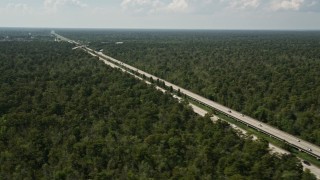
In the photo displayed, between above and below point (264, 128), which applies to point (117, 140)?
above

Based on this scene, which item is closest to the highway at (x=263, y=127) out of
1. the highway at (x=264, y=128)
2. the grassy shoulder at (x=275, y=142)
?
the highway at (x=264, y=128)

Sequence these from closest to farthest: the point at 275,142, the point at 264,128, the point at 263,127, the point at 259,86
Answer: the point at 275,142
the point at 264,128
the point at 263,127
the point at 259,86

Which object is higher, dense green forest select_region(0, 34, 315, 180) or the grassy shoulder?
dense green forest select_region(0, 34, 315, 180)

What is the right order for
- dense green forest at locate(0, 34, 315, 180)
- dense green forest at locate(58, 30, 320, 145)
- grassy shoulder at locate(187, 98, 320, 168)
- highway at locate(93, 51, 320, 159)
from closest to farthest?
dense green forest at locate(0, 34, 315, 180)
grassy shoulder at locate(187, 98, 320, 168)
highway at locate(93, 51, 320, 159)
dense green forest at locate(58, 30, 320, 145)

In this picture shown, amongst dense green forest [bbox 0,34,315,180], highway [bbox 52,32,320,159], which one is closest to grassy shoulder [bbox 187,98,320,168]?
highway [bbox 52,32,320,159]

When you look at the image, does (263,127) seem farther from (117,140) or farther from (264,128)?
(117,140)

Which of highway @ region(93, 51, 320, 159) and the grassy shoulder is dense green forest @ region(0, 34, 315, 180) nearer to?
the grassy shoulder

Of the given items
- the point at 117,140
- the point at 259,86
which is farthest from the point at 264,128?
the point at 259,86

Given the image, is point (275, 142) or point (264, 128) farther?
point (264, 128)
